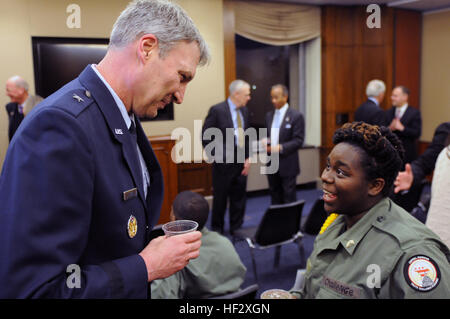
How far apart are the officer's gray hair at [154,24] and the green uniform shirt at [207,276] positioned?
1317 mm

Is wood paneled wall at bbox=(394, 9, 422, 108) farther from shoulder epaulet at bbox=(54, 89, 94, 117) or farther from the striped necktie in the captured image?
A: shoulder epaulet at bbox=(54, 89, 94, 117)

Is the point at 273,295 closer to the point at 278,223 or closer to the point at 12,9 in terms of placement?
the point at 278,223

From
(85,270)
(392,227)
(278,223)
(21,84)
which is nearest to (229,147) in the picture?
(278,223)

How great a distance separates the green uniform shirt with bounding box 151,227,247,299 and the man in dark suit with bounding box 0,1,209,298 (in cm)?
90

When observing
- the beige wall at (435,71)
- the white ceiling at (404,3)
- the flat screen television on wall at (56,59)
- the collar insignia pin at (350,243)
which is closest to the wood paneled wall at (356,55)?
the white ceiling at (404,3)

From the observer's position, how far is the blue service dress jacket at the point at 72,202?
2.55 ft

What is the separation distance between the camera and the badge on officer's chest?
101 cm

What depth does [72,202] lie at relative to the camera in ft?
2.70

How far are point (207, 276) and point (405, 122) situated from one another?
4816 millimetres

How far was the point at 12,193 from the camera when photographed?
781 mm

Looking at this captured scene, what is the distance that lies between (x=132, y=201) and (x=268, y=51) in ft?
20.3

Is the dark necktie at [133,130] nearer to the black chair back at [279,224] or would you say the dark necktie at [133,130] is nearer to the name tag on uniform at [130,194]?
the name tag on uniform at [130,194]

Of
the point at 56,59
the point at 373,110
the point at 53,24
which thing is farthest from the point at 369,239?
the point at 53,24

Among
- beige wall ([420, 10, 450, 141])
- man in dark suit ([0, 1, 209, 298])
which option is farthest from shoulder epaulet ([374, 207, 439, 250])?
beige wall ([420, 10, 450, 141])
